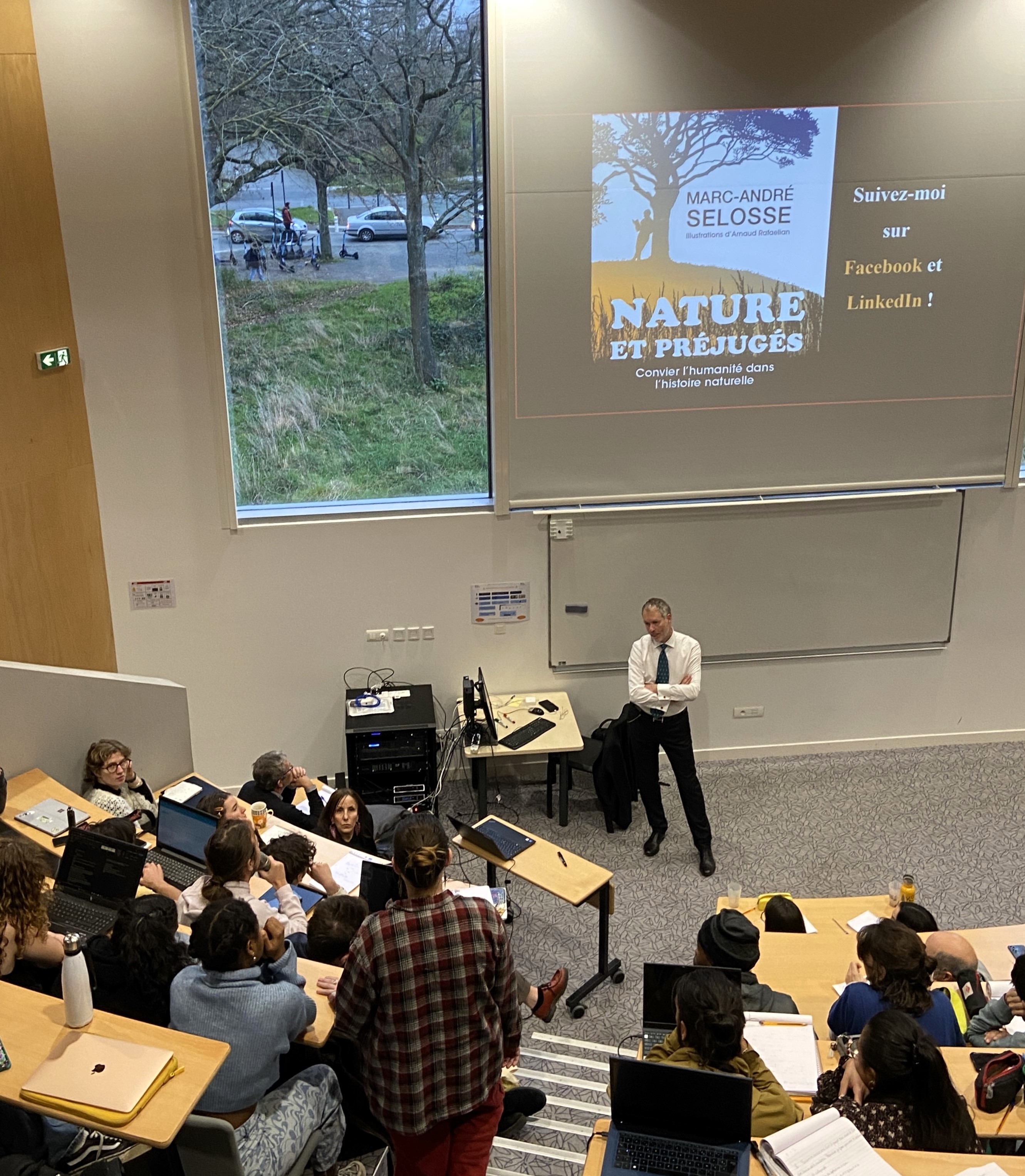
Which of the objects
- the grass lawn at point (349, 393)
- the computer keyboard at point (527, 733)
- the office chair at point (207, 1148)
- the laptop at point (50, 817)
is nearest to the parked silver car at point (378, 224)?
the grass lawn at point (349, 393)

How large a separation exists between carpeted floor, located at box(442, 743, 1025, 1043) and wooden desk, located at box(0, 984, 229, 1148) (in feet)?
7.05

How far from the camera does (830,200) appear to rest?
18.8 ft

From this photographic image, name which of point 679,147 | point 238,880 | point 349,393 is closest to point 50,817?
point 238,880

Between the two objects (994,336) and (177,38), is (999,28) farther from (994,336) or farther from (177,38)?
(177,38)

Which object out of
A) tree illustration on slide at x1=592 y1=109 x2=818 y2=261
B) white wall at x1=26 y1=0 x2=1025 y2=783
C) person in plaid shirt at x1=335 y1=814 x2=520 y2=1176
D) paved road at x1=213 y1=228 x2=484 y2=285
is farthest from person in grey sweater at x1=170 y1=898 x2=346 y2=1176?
tree illustration on slide at x1=592 y1=109 x2=818 y2=261

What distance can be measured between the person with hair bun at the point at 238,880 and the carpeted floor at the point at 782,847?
4.34 feet

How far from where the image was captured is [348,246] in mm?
5719

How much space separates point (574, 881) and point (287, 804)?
4.63 feet

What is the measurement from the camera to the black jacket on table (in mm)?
4812

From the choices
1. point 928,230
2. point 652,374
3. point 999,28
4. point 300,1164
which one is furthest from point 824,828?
point 999,28

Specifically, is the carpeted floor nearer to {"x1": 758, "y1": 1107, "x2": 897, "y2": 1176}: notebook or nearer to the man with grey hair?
the man with grey hair

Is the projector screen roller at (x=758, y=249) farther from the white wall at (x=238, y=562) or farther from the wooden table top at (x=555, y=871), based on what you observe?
→ the wooden table top at (x=555, y=871)

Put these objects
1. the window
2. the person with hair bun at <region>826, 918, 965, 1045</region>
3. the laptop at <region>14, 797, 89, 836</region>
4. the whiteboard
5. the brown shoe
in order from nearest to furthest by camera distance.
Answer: the person with hair bun at <region>826, 918, 965, 1045</region>, the brown shoe, the laptop at <region>14, 797, 89, 836</region>, the window, the whiteboard

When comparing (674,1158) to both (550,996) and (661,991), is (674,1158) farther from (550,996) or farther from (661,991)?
(550,996)
